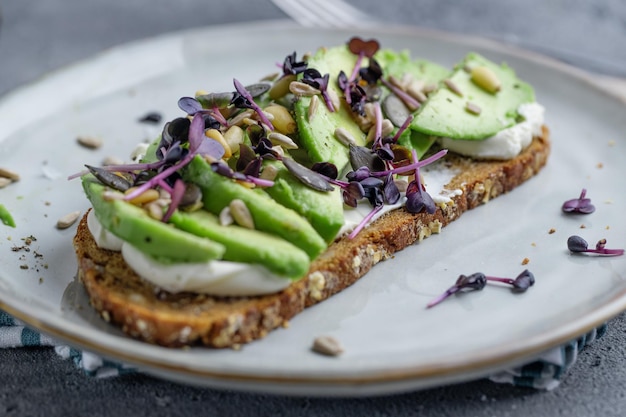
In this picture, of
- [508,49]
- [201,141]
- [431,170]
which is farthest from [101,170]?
[508,49]

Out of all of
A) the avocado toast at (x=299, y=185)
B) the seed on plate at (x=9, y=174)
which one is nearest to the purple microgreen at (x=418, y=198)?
the avocado toast at (x=299, y=185)

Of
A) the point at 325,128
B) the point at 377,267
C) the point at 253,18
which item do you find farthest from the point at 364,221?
the point at 253,18

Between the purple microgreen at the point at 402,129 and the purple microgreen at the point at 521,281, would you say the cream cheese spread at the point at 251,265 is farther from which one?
the purple microgreen at the point at 521,281

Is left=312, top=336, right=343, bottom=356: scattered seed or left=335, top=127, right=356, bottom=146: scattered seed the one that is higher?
left=335, top=127, right=356, bottom=146: scattered seed

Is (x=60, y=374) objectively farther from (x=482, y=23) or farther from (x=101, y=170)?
(x=482, y=23)

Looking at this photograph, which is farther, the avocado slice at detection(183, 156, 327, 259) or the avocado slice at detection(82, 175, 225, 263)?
the avocado slice at detection(183, 156, 327, 259)

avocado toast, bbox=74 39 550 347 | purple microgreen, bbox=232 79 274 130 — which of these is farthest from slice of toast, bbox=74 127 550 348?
purple microgreen, bbox=232 79 274 130

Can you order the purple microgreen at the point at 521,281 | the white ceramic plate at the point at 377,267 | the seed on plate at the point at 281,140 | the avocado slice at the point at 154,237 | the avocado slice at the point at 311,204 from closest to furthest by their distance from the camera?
1. the white ceramic plate at the point at 377,267
2. the avocado slice at the point at 154,237
3. the avocado slice at the point at 311,204
4. the purple microgreen at the point at 521,281
5. the seed on plate at the point at 281,140

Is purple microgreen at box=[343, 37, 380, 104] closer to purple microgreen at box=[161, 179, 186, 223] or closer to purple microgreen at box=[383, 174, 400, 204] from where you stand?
purple microgreen at box=[383, 174, 400, 204]
